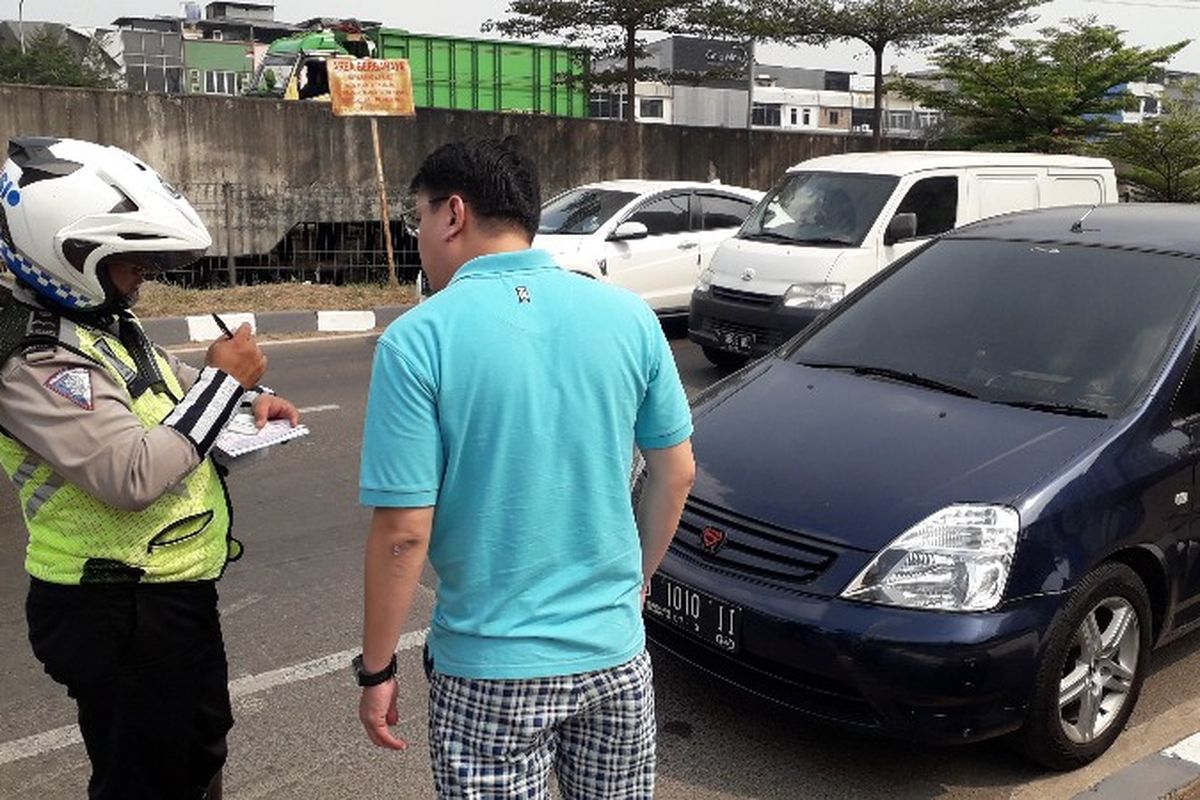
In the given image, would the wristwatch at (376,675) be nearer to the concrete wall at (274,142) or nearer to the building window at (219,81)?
the concrete wall at (274,142)

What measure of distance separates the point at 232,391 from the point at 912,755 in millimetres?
2345

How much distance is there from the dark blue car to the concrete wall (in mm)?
9556

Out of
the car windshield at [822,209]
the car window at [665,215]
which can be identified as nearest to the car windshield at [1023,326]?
the car windshield at [822,209]

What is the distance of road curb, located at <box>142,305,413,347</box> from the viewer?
1065 centimetres

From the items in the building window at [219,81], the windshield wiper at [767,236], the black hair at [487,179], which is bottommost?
the windshield wiper at [767,236]

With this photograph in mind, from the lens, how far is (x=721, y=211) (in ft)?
37.5

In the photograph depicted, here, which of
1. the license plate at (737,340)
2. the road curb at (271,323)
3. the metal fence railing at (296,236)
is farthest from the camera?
the metal fence railing at (296,236)

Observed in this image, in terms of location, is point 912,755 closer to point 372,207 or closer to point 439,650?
point 439,650

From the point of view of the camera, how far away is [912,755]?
3438 mm

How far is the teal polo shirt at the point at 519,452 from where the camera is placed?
1.76m

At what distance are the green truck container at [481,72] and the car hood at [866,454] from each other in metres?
18.2

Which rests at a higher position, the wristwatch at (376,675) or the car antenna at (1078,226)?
the car antenna at (1078,226)

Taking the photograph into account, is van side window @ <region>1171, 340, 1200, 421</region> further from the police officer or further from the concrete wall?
the concrete wall

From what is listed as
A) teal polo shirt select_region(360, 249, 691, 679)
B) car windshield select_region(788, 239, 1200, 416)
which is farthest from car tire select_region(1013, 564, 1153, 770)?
teal polo shirt select_region(360, 249, 691, 679)
